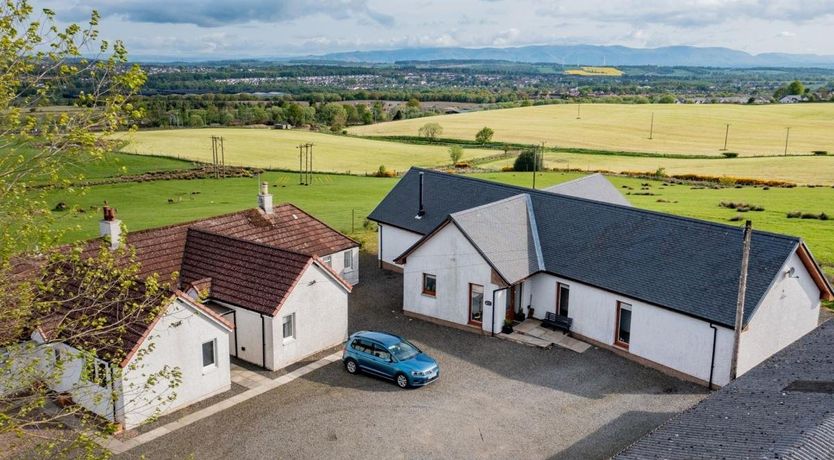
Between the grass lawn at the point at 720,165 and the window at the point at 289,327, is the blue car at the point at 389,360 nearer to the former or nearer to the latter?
the window at the point at 289,327

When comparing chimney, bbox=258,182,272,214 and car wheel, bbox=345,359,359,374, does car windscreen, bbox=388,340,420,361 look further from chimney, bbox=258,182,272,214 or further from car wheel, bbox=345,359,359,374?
chimney, bbox=258,182,272,214

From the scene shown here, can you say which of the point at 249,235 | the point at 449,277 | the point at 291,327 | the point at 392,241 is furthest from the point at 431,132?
the point at 291,327

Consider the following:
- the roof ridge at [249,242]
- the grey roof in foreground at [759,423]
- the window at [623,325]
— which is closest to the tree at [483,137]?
the roof ridge at [249,242]

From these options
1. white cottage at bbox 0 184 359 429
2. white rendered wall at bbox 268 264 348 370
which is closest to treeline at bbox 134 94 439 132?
white cottage at bbox 0 184 359 429

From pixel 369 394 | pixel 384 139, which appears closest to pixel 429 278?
pixel 369 394

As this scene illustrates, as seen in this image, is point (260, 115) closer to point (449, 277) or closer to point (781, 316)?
point (449, 277)
